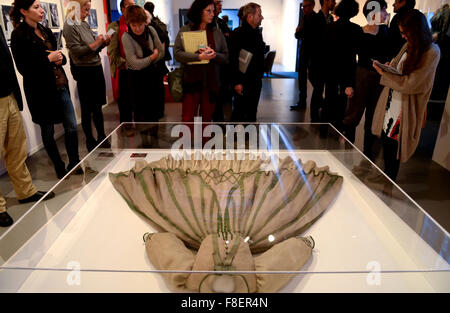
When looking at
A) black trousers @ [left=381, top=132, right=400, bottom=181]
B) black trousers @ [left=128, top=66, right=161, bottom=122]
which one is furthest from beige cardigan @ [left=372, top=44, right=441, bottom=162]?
black trousers @ [left=128, top=66, right=161, bottom=122]

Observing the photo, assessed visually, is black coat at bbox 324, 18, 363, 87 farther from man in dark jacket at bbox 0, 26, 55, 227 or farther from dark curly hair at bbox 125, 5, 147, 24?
man in dark jacket at bbox 0, 26, 55, 227

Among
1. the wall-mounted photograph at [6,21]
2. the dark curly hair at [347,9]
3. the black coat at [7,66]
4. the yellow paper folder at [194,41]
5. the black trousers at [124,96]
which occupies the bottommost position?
the black trousers at [124,96]

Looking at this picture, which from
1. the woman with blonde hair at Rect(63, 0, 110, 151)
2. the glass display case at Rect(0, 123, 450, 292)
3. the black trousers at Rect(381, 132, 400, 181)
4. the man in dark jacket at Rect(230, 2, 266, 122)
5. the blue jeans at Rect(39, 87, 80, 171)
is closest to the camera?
the glass display case at Rect(0, 123, 450, 292)

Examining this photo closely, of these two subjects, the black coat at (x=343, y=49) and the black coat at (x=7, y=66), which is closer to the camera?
the black coat at (x=7, y=66)

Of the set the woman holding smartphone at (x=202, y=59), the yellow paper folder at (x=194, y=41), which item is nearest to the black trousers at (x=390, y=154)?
the woman holding smartphone at (x=202, y=59)

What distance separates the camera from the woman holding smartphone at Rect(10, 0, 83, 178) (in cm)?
235

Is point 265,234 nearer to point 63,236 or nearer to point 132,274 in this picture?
point 132,274

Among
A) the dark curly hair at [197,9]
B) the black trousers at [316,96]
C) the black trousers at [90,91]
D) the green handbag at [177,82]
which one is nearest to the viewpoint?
the dark curly hair at [197,9]

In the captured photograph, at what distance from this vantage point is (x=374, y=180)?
196 centimetres

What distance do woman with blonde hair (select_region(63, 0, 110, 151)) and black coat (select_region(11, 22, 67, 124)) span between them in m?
0.33

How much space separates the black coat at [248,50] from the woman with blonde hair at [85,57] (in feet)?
4.13

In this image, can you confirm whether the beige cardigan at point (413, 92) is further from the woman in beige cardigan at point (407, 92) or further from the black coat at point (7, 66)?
the black coat at point (7, 66)

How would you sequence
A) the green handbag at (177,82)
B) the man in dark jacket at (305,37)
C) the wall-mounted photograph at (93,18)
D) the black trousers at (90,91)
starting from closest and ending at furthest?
the black trousers at (90,91), the green handbag at (177,82), the man in dark jacket at (305,37), the wall-mounted photograph at (93,18)

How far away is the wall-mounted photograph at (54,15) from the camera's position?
3941mm
